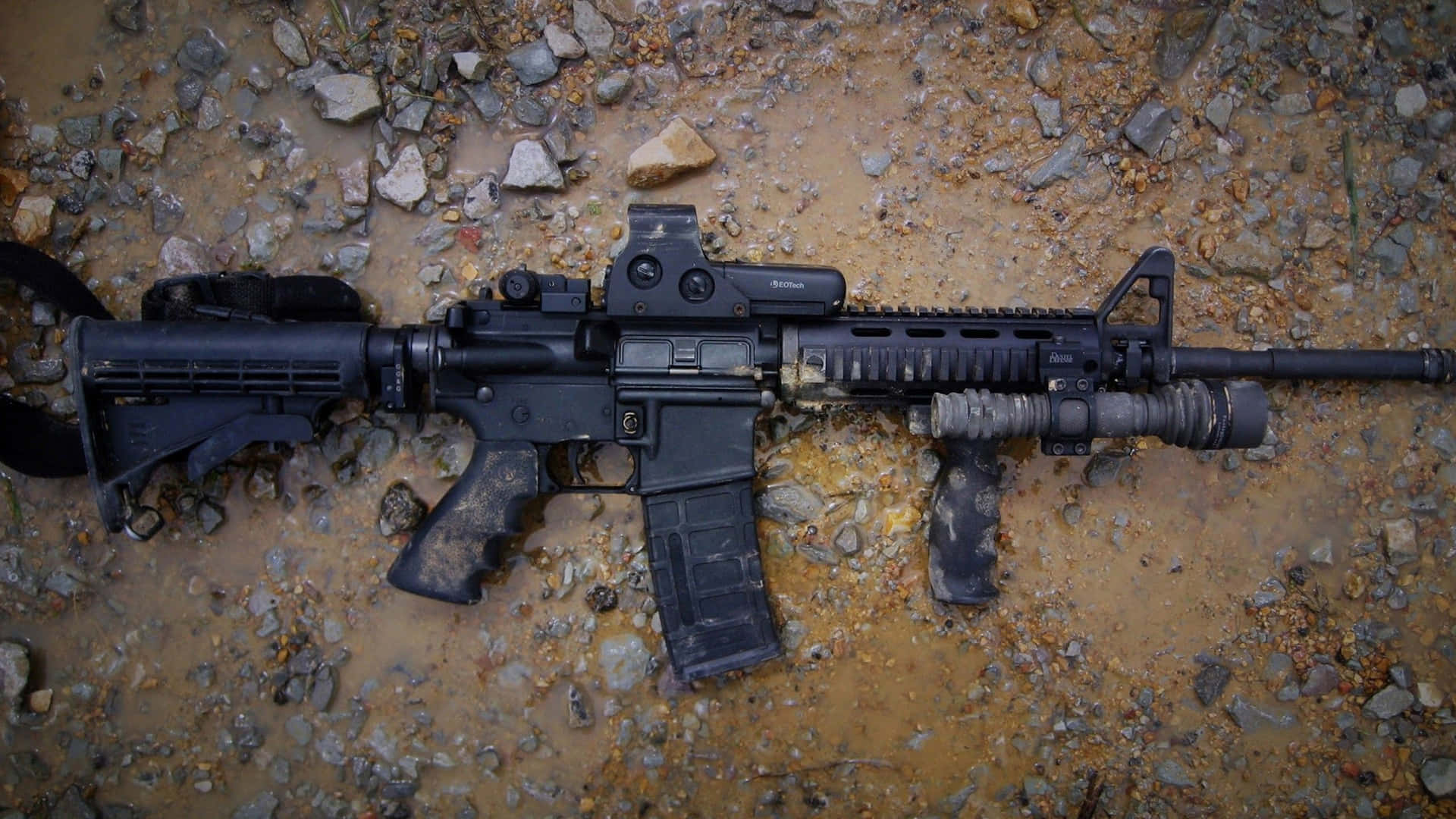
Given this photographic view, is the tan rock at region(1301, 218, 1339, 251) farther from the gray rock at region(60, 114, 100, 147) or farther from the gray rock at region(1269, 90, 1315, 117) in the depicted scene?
the gray rock at region(60, 114, 100, 147)

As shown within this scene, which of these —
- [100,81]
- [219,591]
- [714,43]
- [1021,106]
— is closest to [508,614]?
[219,591]

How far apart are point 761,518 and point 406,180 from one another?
1820mm

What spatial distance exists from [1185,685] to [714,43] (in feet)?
9.84

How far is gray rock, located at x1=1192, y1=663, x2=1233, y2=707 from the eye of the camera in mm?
3277

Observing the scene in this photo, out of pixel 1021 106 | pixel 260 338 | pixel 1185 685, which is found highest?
pixel 1021 106

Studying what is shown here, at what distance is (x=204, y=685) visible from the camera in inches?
128

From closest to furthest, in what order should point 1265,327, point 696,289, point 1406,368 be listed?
point 696,289 < point 1406,368 < point 1265,327

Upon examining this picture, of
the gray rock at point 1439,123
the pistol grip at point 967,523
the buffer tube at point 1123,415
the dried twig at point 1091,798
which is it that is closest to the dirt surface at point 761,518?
the dried twig at point 1091,798

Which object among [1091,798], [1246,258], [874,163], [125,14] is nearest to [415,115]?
[125,14]

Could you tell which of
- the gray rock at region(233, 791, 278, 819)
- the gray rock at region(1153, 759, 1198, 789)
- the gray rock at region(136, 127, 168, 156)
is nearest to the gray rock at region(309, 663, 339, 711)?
the gray rock at region(233, 791, 278, 819)

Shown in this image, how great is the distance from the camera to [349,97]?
3.23m

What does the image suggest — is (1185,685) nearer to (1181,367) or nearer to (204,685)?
(1181,367)

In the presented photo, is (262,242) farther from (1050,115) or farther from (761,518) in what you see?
(1050,115)

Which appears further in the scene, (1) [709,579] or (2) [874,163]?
(2) [874,163]
